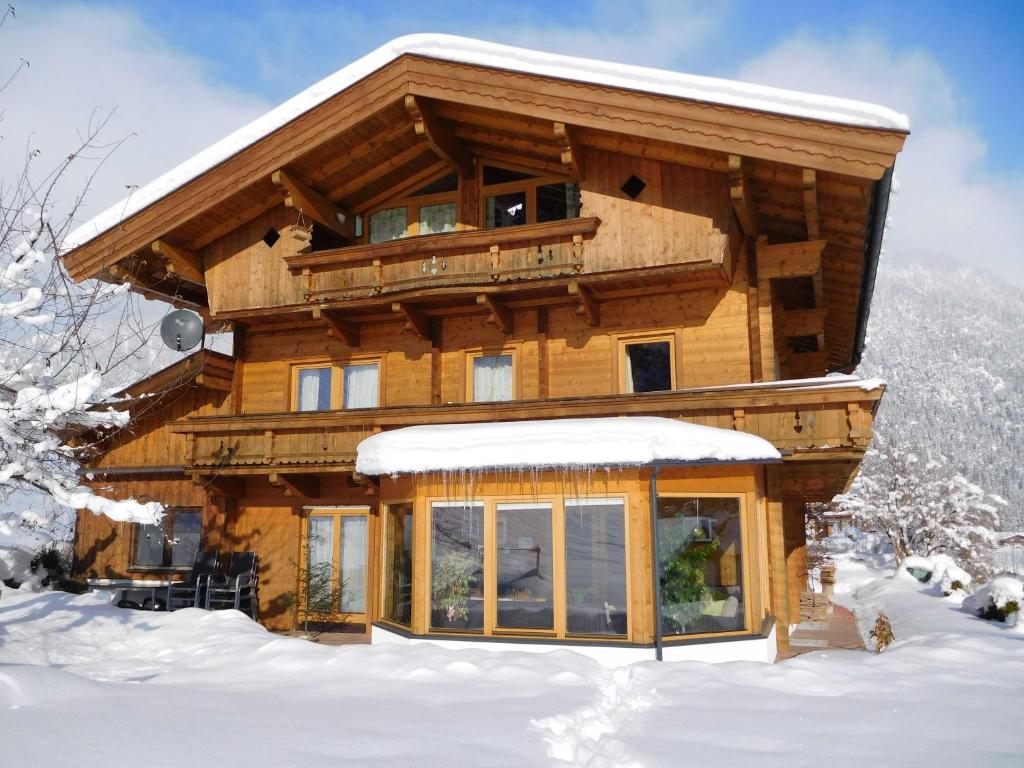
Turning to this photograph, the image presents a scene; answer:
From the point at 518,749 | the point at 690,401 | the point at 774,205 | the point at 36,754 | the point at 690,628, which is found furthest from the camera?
the point at 774,205

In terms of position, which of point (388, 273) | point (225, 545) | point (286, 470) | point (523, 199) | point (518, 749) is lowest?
point (518, 749)

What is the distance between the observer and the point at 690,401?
1177cm

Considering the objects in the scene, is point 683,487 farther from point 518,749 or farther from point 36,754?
point 36,754

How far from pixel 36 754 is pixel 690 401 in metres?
8.94

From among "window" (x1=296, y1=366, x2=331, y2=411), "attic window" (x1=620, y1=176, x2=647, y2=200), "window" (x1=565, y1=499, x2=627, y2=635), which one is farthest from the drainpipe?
"window" (x1=296, y1=366, x2=331, y2=411)

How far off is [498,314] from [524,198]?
2527mm

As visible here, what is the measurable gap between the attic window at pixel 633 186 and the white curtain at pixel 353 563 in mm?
7472

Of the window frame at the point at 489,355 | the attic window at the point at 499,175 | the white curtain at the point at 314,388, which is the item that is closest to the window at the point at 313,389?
the white curtain at the point at 314,388

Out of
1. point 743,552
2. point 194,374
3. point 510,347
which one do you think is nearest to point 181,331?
point 194,374

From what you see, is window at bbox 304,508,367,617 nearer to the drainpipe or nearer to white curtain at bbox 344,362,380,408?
white curtain at bbox 344,362,380,408

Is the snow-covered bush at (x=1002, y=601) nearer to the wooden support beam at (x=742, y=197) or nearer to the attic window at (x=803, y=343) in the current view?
the attic window at (x=803, y=343)

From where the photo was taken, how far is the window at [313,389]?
1587cm

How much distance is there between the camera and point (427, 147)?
50.4 feet

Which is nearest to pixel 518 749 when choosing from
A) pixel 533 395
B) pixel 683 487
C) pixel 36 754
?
pixel 36 754
